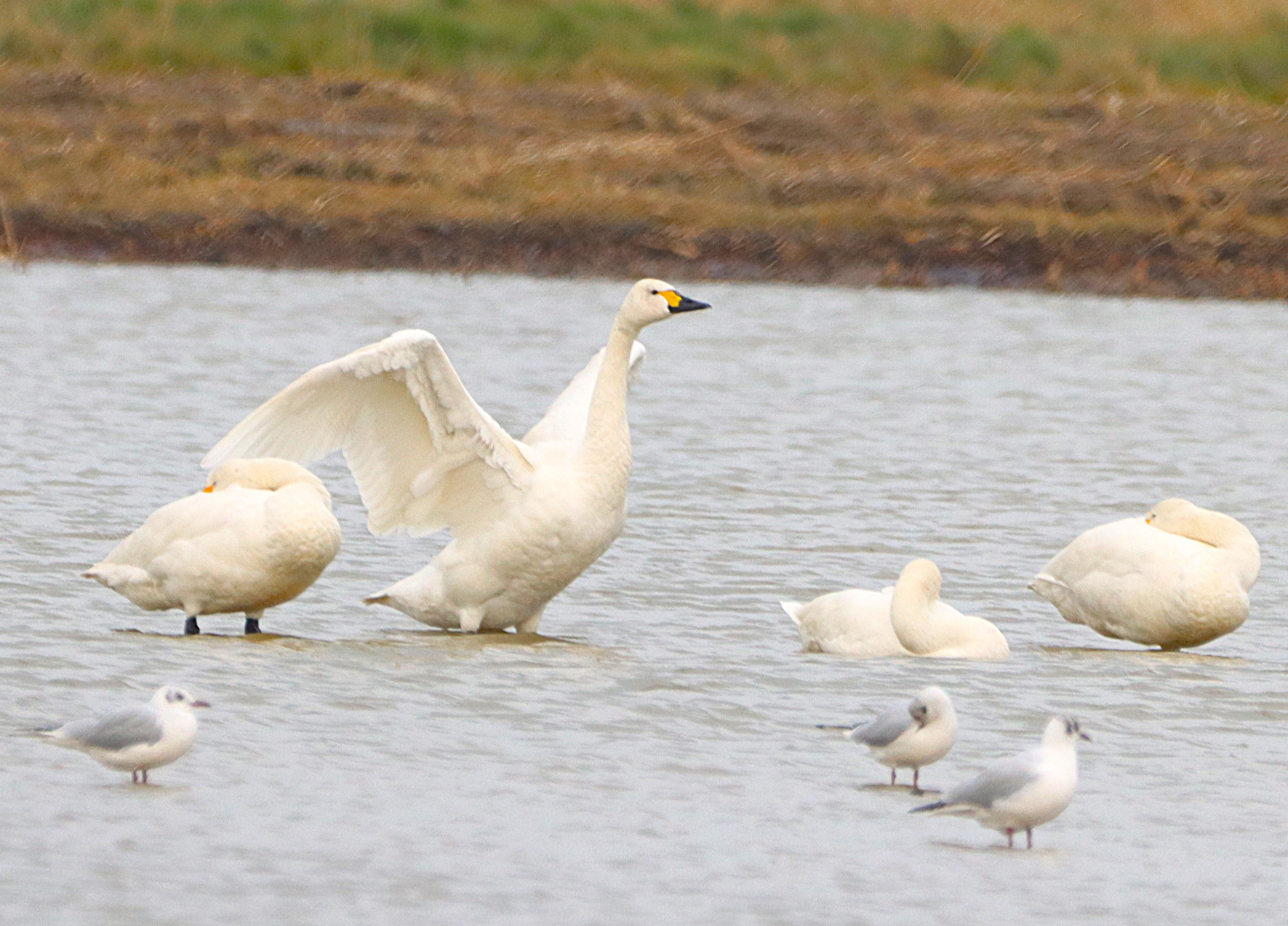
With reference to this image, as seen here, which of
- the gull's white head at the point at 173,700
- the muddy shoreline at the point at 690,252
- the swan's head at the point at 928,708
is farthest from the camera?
the muddy shoreline at the point at 690,252

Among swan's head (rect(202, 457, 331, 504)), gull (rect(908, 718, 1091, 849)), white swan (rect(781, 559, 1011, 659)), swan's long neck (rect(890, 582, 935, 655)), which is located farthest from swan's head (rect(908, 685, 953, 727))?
swan's head (rect(202, 457, 331, 504))

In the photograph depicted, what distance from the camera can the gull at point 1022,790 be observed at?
609 centimetres

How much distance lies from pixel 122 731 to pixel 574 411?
396cm

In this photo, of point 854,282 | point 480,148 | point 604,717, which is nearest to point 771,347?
point 854,282

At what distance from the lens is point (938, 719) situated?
21.8 feet

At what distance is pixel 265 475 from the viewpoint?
29.4 feet

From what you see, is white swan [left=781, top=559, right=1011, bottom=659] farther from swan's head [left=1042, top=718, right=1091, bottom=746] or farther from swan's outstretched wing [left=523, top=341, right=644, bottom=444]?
swan's head [left=1042, top=718, right=1091, bottom=746]

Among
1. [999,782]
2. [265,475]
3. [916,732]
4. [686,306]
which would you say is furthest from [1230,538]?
[265,475]

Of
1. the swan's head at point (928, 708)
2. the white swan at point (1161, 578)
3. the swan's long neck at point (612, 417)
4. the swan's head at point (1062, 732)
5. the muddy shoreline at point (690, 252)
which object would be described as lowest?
the muddy shoreline at point (690, 252)

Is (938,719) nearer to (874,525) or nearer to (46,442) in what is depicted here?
(874,525)

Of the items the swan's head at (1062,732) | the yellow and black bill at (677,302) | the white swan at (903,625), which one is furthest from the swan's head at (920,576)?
the swan's head at (1062,732)

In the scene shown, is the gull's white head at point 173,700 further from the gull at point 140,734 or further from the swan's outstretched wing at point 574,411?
the swan's outstretched wing at point 574,411

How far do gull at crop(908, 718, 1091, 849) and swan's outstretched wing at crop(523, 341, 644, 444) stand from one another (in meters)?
3.75

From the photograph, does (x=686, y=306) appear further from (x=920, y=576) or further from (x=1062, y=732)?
(x=1062, y=732)
